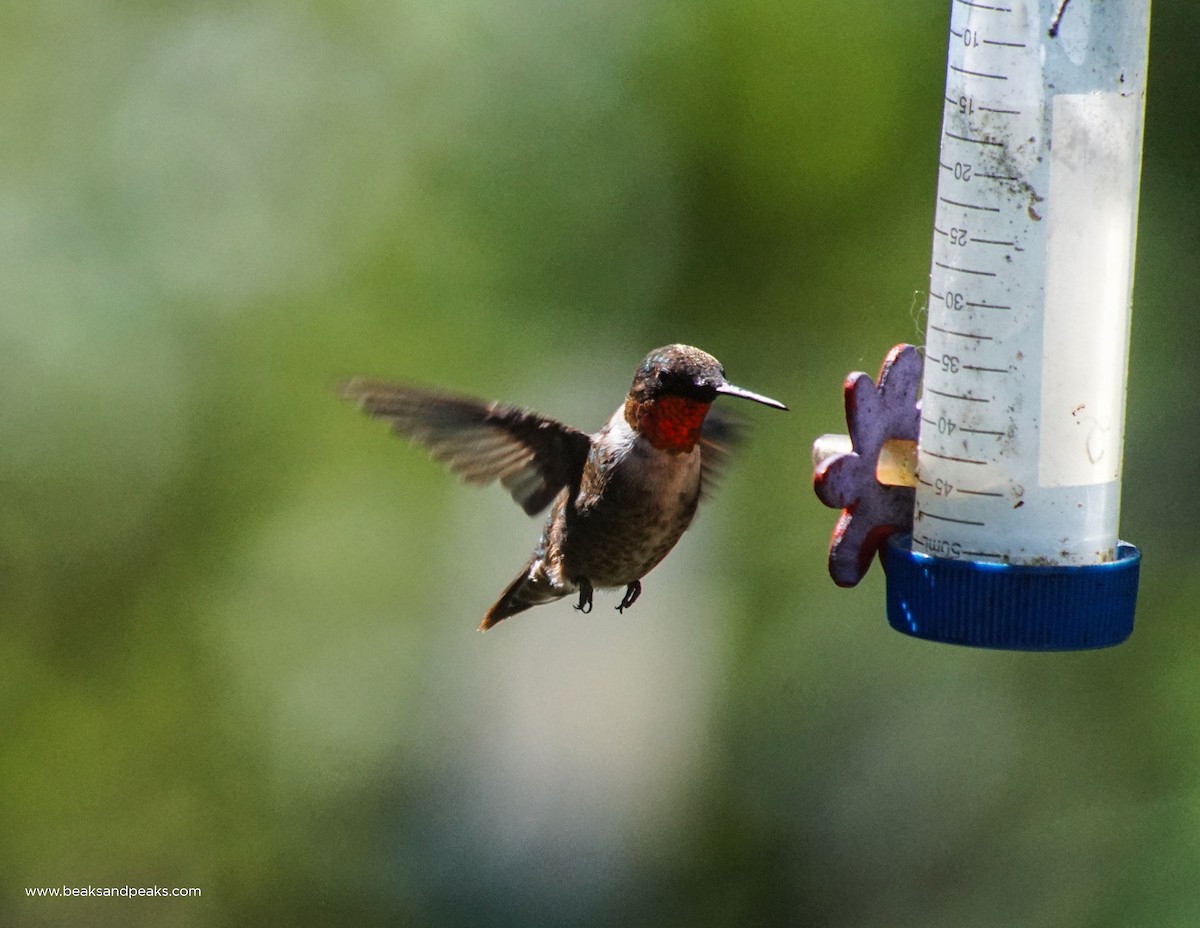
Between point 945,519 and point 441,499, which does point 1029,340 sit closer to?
point 945,519

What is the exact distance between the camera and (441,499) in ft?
24.5

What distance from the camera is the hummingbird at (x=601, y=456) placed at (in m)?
3.65

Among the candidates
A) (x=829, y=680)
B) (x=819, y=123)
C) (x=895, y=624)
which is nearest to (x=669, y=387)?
(x=895, y=624)

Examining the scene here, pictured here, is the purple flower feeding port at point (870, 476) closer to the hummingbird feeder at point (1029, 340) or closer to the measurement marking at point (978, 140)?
the hummingbird feeder at point (1029, 340)

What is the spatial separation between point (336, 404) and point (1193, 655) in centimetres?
366

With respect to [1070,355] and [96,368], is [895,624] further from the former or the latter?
[96,368]

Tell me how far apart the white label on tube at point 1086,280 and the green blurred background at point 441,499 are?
10.0 feet

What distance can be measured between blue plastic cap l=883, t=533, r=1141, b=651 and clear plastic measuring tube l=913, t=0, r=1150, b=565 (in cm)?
9

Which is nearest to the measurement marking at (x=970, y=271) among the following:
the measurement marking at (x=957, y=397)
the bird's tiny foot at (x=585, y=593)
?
the measurement marking at (x=957, y=397)

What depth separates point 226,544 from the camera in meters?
7.19

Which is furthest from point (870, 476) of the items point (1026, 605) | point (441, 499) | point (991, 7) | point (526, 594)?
point (441, 499)

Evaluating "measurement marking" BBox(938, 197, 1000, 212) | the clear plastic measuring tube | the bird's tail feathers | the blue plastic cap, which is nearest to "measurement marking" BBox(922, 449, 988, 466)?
the clear plastic measuring tube

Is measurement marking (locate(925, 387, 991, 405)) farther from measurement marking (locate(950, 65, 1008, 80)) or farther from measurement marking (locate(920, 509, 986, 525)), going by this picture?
measurement marking (locate(950, 65, 1008, 80))

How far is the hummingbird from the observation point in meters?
3.65
